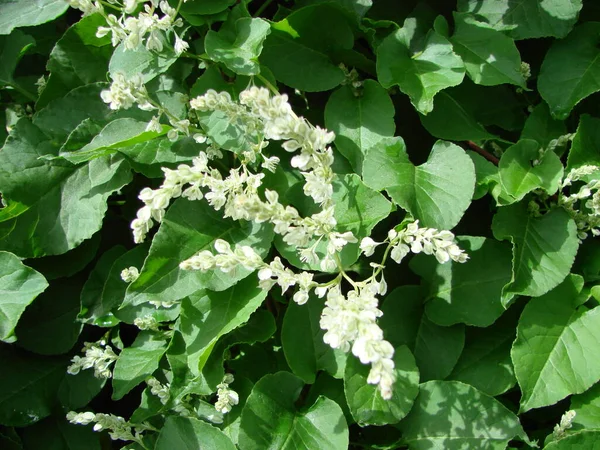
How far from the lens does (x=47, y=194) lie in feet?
6.48

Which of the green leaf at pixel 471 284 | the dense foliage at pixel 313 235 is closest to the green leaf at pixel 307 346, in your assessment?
the dense foliage at pixel 313 235

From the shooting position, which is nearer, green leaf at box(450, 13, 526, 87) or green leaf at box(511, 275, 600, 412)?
green leaf at box(511, 275, 600, 412)

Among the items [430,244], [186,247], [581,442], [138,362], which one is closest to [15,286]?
[138,362]

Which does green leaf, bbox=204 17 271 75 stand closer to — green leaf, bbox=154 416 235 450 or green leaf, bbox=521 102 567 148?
green leaf, bbox=521 102 567 148

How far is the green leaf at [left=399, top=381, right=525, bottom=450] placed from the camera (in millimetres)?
1667

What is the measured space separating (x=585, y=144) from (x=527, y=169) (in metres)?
0.22

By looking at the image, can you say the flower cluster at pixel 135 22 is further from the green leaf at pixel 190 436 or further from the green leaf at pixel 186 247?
the green leaf at pixel 190 436

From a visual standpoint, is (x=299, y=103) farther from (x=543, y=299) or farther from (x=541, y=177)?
(x=543, y=299)

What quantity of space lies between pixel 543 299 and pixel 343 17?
1.08m

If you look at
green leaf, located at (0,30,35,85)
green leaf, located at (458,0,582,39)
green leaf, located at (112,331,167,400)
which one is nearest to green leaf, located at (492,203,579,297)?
green leaf, located at (458,0,582,39)

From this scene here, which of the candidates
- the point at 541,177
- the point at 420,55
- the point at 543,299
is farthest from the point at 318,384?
the point at 420,55

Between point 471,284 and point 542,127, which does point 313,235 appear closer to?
point 471,284

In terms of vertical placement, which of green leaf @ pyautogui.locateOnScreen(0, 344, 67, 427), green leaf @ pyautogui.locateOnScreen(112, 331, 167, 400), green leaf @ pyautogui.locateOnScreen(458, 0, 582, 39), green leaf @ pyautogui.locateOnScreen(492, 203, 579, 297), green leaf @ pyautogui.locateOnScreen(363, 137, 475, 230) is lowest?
green leaf @ pyautogui.locateOnScreen(0, 344, 67, 427)

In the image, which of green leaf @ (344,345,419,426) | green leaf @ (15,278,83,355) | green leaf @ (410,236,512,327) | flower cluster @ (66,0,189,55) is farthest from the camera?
green leaf @ (15,278,83,355)
